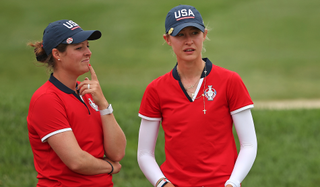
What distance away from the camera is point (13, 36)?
2758 cm

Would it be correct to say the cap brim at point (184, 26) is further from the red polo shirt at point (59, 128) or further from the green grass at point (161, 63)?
the green grass at point (161, 63)

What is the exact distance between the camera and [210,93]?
307cm

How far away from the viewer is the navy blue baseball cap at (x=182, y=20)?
9.89 feet

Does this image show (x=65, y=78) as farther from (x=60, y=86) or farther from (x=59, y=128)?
A: (x=59, y=128)

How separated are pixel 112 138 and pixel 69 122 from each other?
15.9 inches

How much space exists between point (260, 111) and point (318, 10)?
23.5 metres

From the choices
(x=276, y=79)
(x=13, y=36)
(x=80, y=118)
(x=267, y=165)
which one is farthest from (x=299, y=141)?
(x=13, y=36)

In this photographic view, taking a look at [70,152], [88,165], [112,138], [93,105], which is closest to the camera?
[70,152]

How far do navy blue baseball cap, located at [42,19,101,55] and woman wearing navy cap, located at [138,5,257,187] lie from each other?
28.1 inches

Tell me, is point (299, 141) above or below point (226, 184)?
below

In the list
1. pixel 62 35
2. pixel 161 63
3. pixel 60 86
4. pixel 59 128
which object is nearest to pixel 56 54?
pixel 62 35

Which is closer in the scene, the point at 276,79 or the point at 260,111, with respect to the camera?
the point at 260,111

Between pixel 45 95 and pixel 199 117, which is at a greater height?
pixel 45 95

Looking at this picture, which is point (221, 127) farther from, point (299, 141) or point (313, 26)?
point (313, 26)
